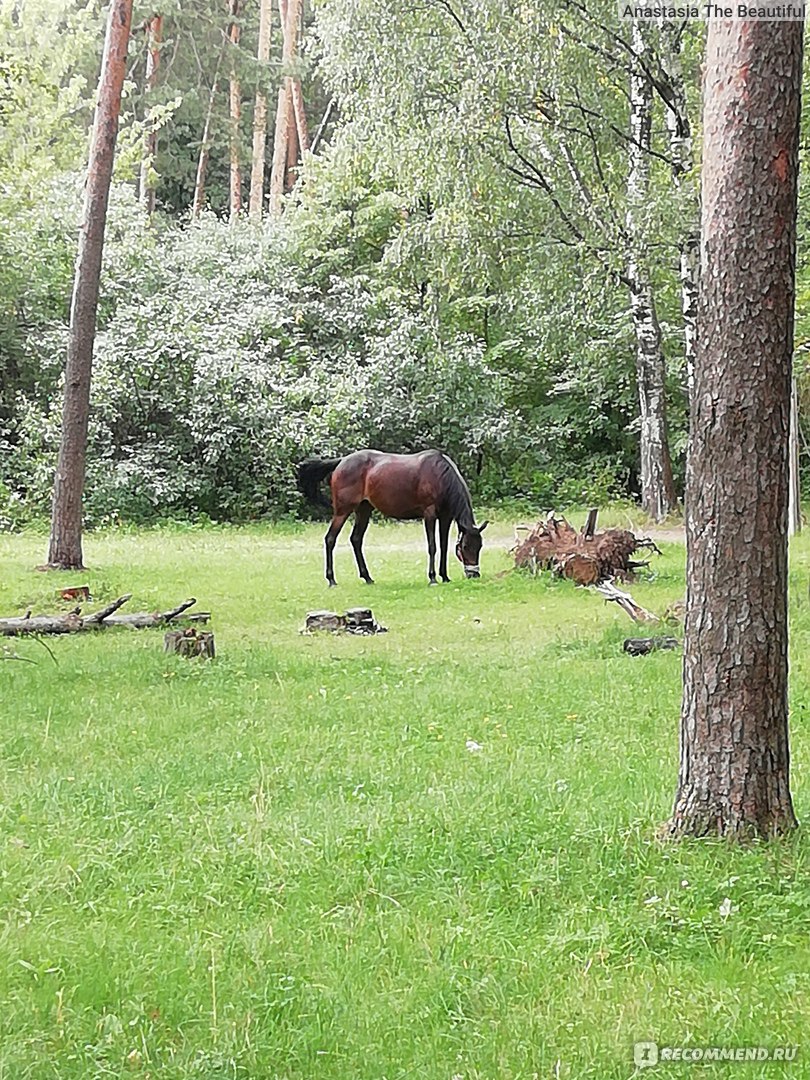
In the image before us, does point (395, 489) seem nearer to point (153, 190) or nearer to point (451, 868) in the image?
point (451, 868)

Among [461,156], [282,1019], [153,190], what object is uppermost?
[153,190]

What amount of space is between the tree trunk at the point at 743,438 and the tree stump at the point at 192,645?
5260mm

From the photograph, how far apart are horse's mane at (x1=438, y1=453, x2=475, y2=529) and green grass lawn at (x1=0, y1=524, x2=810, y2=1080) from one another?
6568 millimetres

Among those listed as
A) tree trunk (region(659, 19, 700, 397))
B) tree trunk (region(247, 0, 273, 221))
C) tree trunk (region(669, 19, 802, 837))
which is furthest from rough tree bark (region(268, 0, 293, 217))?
tree trunk (region(669, 19, 802, 837))

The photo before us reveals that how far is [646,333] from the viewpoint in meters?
20.8

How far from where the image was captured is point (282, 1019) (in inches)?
128

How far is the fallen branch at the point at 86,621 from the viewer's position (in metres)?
10.4

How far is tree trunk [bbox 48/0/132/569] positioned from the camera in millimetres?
14953

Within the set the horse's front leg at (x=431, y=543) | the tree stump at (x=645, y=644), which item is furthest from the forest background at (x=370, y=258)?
the tree stump at (x=645, y=644)

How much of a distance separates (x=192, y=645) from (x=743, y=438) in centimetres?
567

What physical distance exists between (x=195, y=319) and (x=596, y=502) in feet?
31.1

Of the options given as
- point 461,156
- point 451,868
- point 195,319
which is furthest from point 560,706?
point 195,319

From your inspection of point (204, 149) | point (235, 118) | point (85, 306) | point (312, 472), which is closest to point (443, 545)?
point (312, 472)

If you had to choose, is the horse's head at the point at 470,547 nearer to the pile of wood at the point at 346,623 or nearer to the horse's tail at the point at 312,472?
the horse's tail at the point at 312,472
